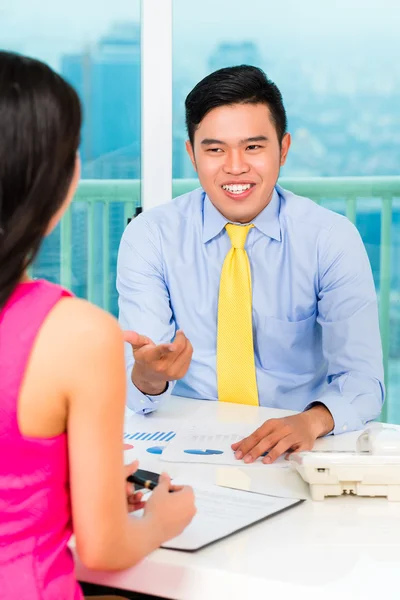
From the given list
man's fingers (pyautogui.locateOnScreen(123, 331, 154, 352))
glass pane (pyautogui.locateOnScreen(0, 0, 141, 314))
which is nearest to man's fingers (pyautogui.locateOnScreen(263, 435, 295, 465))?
man's fingers (pyautogui.locateOnScreen(123, 331, 154, 352))

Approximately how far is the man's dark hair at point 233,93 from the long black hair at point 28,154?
1.33m

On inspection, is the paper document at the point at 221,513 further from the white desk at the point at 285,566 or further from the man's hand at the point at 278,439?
the man's hand at the point at 278,439

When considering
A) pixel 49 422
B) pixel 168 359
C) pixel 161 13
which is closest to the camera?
pixel 49 422

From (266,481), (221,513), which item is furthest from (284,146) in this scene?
(221,513)

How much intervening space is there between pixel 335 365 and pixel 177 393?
391 mm

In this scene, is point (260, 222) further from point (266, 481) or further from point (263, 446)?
point (266, 481)

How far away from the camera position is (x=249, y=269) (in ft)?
7.45

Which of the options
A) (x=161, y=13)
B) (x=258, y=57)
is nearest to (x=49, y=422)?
(x=161, y=13)

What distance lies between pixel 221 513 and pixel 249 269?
3.45 feet

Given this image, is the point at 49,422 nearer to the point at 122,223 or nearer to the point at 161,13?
the point at 161,13

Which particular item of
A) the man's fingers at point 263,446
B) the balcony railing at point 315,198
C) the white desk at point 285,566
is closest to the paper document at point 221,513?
the white desk at point 285,566

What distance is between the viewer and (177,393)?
88.2 inches

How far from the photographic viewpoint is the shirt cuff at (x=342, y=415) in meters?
1.78

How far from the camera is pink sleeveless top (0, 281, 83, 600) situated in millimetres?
964
